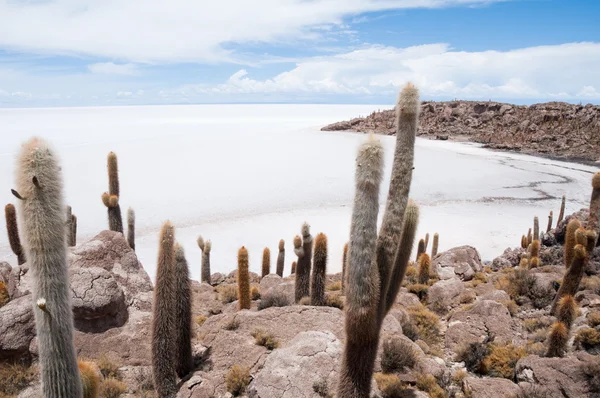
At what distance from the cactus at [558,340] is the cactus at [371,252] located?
12.9 feet

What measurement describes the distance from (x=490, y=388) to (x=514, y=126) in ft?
232

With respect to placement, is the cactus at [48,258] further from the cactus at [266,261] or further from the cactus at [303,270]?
the cactus at [266,261]

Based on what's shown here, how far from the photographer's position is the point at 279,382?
4.81 meters

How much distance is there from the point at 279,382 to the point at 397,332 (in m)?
2.75

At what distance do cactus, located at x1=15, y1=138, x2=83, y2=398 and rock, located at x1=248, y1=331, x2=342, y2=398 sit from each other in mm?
2263

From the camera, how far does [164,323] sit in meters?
5.26

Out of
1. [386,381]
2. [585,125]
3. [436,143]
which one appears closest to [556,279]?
[386,381]

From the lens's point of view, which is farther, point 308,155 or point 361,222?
point 308,155

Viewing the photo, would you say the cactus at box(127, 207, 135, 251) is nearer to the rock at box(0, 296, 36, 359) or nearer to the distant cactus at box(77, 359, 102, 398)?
the rock at box(0, 296, 36, 359)

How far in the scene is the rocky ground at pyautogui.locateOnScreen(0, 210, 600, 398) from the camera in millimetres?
5270

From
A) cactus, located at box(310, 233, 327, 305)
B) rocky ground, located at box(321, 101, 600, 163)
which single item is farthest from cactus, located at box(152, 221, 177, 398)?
rocky ground, located at box(321, 101, 600, 163)

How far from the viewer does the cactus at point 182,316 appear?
575 cm

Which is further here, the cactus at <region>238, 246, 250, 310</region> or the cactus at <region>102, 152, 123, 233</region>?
the cactus at <region>102, 152, 123, 233</region>

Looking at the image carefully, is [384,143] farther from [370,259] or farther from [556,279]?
[556,279]
